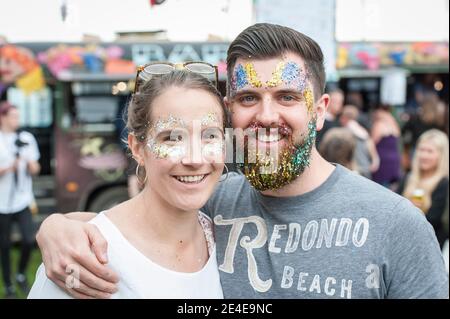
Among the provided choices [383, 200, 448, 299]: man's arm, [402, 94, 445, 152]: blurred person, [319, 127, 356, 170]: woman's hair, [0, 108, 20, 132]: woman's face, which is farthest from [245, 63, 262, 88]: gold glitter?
[402, 94, 445, 152]: blurred person

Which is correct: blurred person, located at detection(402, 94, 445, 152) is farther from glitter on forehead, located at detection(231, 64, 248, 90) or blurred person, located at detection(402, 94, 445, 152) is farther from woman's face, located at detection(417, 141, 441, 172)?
glitter on forehead, located at detection(231, 64, 248, 90)

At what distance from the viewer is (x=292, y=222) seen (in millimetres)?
1991

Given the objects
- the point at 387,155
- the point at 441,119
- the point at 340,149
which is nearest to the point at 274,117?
the point at 340,149

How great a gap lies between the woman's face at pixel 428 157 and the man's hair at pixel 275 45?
9.65 ft

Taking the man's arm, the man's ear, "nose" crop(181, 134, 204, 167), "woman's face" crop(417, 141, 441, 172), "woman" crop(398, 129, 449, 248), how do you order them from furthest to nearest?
"woman's face" crop(417, 141, 441, 172) → "woman" crop(398, 129, 449, 248) → the man's ear → "nose" crop(181, 134, 204, 167) → the man's arm

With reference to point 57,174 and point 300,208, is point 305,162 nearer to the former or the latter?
point 300,208

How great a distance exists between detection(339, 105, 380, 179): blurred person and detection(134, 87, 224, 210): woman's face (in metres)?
3.48

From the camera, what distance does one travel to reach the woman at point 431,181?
14.7ft

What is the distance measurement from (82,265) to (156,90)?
65cm

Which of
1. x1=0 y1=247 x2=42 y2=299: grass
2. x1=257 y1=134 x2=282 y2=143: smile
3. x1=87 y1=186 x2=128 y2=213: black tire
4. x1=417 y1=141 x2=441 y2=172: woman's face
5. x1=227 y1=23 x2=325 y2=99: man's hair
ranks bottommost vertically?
x1=0 y1=247 x2=42 y2=299: grass

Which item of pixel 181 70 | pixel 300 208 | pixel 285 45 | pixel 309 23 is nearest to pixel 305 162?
pixel 300 208

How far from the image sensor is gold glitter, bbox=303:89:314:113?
6.83ft

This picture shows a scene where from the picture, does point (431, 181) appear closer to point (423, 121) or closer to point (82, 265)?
point (423, 121)
